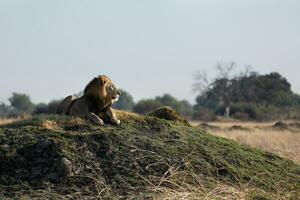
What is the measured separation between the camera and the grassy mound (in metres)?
7.49

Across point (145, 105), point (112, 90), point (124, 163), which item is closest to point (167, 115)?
point (112, 90)

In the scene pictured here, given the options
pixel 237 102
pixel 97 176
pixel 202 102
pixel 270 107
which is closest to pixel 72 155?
pixel 97 176

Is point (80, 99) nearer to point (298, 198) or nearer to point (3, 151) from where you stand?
point (3, 151)

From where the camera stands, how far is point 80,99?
969 centimetres

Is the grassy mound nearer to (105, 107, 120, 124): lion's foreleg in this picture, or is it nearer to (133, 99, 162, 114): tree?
(105, 107, 120, 124): lion's foreleg

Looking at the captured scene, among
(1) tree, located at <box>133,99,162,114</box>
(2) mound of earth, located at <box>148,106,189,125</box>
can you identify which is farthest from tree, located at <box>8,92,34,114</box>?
(2) mound of earth, located at <box>148,106,189,125</box>

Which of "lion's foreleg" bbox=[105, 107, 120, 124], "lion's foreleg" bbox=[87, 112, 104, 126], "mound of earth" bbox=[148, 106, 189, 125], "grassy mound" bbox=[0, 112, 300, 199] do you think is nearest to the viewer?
"grassy mound" bbox=[0, 112, 300, 199]

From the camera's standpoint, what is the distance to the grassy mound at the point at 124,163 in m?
7.49

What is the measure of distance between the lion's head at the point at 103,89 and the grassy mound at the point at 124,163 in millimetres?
406

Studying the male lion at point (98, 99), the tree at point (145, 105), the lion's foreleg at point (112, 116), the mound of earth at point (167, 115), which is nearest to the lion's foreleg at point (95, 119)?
the male lion at point (98, 99)

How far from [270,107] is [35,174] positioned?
4637cm

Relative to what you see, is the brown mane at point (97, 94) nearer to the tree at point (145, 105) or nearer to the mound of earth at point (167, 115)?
the mound of earth at point (167, 115)

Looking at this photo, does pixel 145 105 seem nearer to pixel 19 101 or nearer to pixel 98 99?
pixel 19 101

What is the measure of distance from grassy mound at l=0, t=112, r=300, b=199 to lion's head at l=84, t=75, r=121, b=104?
1.33 ft
